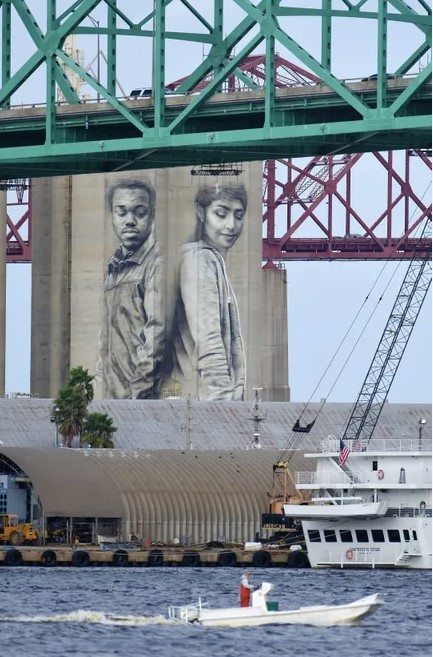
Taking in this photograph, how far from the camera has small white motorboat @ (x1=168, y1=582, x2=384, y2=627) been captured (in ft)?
240

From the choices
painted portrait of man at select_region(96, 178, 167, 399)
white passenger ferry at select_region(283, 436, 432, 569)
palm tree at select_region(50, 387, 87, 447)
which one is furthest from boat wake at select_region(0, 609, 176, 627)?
painted portrait of man at select_region(96, 178, 167, 399)

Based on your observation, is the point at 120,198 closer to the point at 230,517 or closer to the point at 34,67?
the point at 230,517

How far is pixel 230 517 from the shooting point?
397 feet

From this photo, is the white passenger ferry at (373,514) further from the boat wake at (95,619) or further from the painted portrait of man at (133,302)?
the painted portrait of man at (133,302)

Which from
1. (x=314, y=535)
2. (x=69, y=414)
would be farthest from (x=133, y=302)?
(x=314, y=535)

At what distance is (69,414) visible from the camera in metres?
140

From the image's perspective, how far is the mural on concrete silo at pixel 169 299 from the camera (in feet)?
576

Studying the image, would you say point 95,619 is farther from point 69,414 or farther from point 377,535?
point 69,414

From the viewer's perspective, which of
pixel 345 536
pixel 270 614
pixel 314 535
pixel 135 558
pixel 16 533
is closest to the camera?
pixel 270 614

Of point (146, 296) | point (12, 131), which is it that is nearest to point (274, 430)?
point (146, 296)

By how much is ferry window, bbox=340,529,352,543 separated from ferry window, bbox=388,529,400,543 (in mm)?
1776

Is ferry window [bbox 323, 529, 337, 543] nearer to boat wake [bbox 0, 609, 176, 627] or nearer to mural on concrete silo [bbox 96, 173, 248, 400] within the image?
boat wake [bbox 0, 609, 176, 627]

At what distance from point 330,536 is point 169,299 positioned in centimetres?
6913

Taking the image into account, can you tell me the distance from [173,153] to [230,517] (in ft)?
99.5
